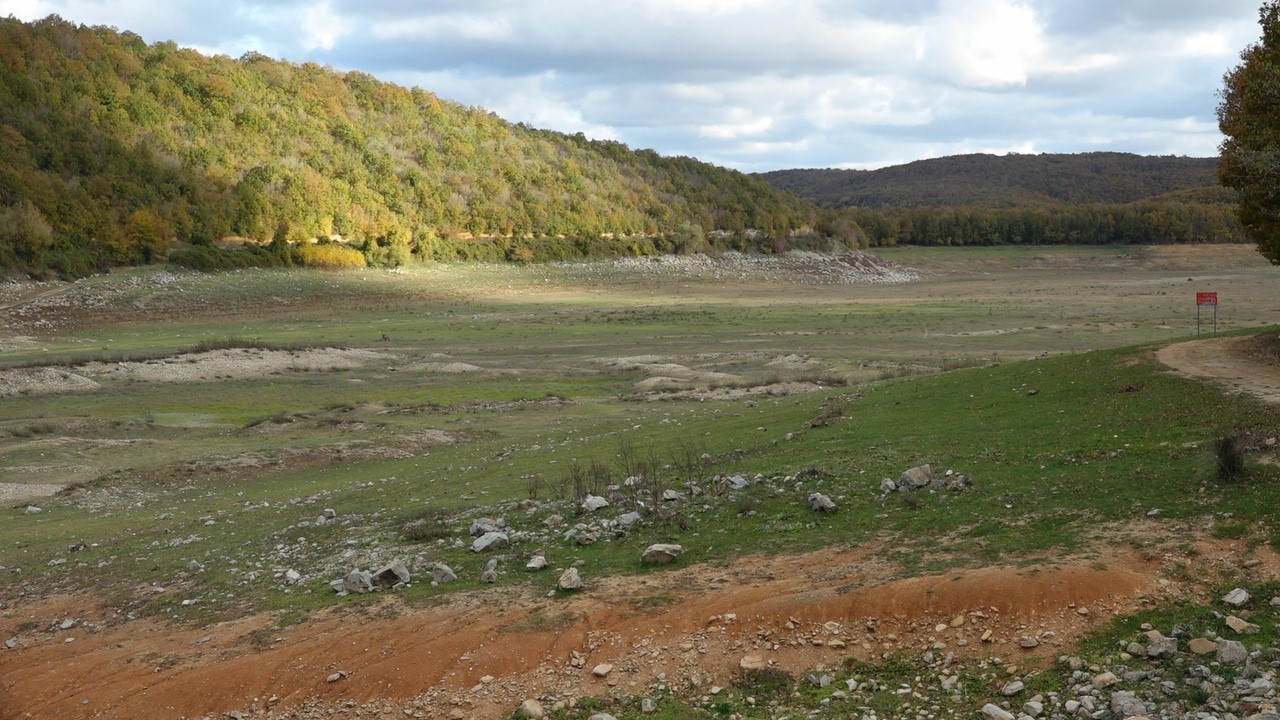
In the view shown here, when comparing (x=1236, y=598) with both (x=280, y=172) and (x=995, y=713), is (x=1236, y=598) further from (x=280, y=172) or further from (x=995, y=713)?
(x=280, y=172)

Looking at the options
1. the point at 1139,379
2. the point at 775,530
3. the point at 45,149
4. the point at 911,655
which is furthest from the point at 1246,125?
the point at 45,149

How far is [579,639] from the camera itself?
10609 mm

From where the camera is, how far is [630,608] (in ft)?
36.3

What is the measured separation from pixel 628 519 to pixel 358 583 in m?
3.54

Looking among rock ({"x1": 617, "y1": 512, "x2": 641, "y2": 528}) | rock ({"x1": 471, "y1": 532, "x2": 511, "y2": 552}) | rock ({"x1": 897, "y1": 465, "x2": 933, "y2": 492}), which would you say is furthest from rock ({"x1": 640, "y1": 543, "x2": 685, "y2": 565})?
rock ({"x1": 897, "y1": 465, "x2": 933, "y2": 492})

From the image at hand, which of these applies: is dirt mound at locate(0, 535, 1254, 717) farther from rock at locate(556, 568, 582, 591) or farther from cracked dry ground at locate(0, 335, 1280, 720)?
rock at locate(556, 568, 582, 591)

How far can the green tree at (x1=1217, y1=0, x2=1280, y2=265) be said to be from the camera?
1847cm

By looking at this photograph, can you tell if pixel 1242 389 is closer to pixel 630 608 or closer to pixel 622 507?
pixel 622 507

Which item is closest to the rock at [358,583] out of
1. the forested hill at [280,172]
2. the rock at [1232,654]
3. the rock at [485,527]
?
the rock at [485,527]

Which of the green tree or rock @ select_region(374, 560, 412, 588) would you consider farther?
the green tree

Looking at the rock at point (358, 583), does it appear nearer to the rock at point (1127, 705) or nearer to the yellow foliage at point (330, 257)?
the rock at point (1127, 705)

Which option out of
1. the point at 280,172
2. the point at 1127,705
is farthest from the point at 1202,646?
the point at 280,172

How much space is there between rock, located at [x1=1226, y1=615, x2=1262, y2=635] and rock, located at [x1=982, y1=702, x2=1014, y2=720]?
227 cm

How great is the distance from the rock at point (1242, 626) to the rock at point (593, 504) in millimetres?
8194
